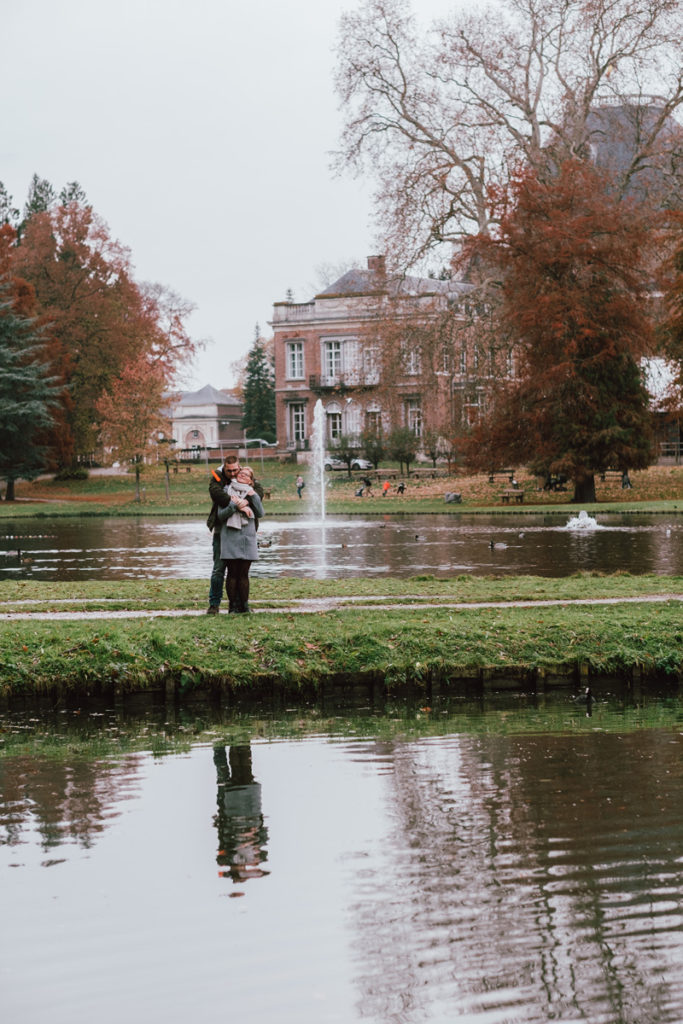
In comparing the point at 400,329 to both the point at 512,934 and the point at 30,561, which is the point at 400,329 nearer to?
the point at 30,561

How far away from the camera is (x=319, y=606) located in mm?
15281

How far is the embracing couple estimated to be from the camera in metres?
13.7

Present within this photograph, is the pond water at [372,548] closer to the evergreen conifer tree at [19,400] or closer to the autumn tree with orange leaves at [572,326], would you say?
the autumn tree with orange leaves at [572,326]

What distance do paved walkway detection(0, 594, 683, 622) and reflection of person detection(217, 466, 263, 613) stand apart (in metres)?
0.51

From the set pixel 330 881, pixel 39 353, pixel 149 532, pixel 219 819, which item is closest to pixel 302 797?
pixel 219 819

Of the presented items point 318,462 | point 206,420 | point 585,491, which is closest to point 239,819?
point 585,491

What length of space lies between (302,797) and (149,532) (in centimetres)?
3025

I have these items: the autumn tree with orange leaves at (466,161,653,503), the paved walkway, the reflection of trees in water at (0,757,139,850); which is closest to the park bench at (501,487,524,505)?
the autumn tree with orange leaves at (466,161,653,503)

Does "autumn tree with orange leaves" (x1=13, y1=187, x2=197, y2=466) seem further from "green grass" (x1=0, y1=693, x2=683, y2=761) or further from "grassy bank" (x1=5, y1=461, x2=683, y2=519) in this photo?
"green grass" (x1=0, y1=693, x2=683, y2=761)

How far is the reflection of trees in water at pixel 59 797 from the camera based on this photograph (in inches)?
284

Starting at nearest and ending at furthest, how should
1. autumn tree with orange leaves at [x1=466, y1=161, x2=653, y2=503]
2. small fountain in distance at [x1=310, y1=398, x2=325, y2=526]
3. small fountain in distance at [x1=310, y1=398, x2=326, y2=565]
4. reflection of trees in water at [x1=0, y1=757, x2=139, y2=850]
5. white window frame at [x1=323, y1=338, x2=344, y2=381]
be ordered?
reflection of trees in water at [x1=0, y1=757, x2=139, y2=850] → small fountain in distance at [x1=310, y1=398, x2=326, y2=565] → autumn tree with orange leaves at [x1=466, y1=161, x2=653, y2=503] → small fountain in distance at [x1=310, y1=398, x2=325, y2=526] → white window frame at [x1=323, y1=338, x2=344, y2=381]

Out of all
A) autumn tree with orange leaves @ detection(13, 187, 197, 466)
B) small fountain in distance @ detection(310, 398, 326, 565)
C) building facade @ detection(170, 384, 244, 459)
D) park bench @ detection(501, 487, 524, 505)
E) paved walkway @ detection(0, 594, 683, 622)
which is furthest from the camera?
building facade @ detection(170, 384, 244, 459)

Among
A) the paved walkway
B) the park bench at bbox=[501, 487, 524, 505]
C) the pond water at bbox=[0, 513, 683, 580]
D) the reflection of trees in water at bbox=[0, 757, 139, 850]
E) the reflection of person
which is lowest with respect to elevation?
the reflection of trees in water at bbox=[0, 757, 139, 850]

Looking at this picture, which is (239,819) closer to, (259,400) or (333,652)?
(333,652)
